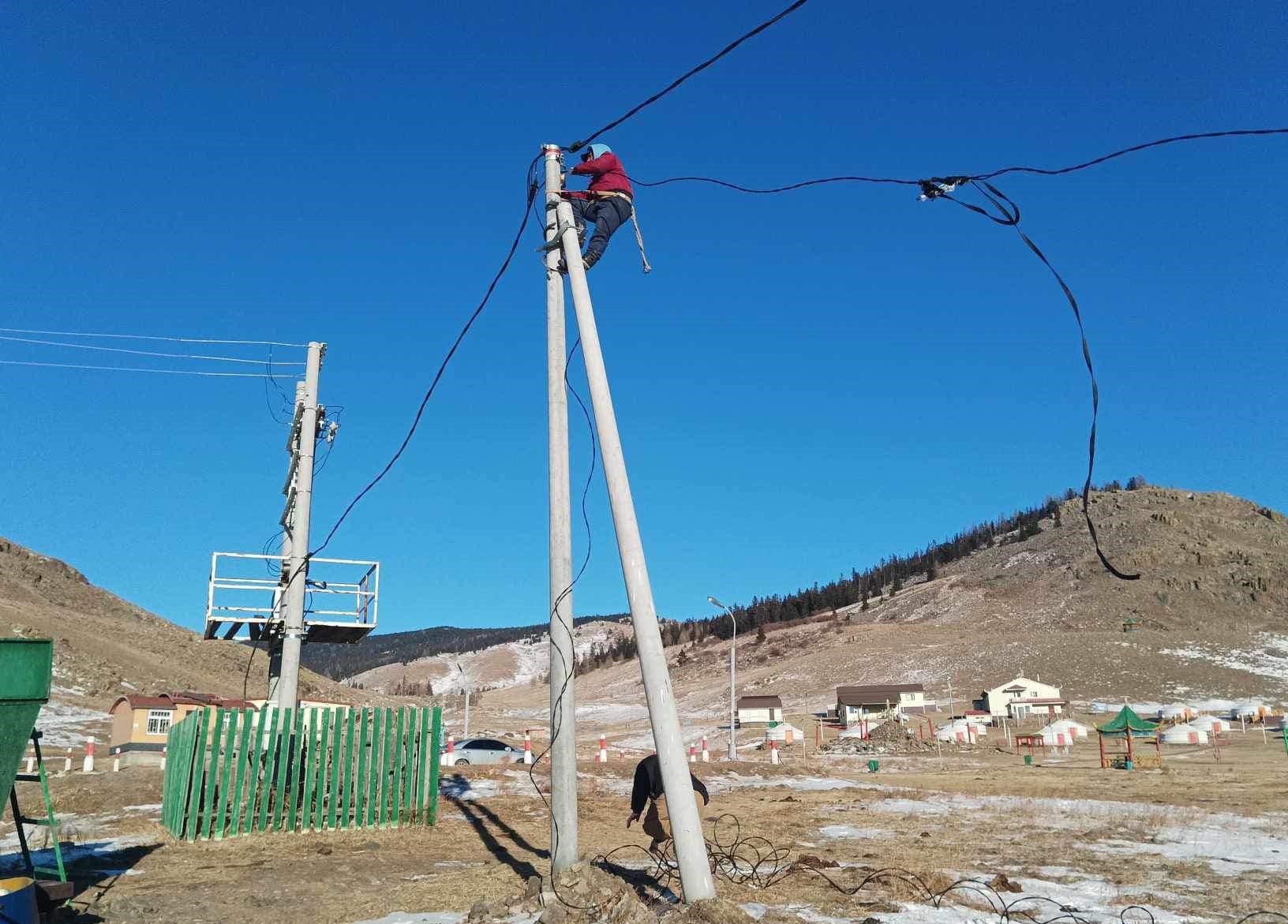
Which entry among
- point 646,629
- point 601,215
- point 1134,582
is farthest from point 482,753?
point 1134,582

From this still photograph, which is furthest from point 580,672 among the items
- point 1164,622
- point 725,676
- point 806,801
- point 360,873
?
point 360,873

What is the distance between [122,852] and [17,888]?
628 centimetres

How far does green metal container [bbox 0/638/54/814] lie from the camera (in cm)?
873

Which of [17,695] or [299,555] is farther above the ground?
[299,555]

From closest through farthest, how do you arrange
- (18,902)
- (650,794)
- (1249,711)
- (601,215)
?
(18,902), (650,794), (601,215), (1249,711)

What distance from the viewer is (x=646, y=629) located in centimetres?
798

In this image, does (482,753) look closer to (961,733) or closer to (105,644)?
(961,733)

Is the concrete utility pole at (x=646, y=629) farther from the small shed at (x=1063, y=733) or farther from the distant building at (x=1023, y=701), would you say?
the distant building at (x=1023, y=701)

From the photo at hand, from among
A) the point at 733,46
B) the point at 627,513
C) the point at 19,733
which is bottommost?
the point at 19,733

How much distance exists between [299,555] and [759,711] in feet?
182

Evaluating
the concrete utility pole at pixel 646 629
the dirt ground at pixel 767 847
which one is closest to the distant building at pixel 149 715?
the dirt ground at pixel 767 847

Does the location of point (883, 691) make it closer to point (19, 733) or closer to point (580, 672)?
point (19, 733)

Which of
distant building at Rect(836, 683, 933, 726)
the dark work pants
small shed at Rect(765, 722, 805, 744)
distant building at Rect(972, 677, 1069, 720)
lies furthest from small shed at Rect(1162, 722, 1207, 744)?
the dark work pants

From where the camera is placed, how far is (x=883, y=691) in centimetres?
6762
